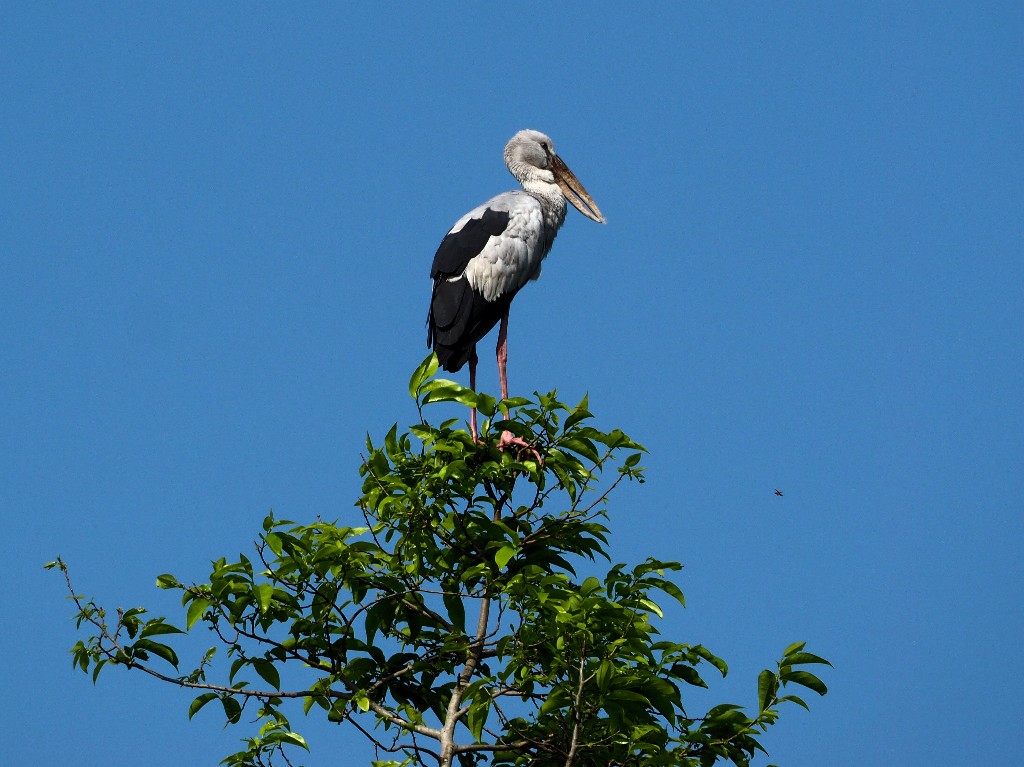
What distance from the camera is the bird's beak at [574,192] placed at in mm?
12180

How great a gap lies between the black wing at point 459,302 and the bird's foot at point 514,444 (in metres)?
2.35

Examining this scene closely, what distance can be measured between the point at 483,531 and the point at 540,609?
0.71 meters

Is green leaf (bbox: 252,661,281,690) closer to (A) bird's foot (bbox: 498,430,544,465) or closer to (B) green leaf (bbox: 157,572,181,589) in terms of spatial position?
(B) green leaf (bbox: 157,572,181,589)

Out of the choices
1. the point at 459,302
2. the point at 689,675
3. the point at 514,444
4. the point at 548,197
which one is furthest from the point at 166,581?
the point at 548,197

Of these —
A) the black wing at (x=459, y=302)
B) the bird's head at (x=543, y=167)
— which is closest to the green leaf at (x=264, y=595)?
the black wing at (x=459, y=302)

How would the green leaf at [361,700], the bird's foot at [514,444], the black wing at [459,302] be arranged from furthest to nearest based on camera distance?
the black wing at [459,302] → the bird's foot at [514,444] → the green leaf at [361,700]

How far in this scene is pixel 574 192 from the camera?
12.2 meters

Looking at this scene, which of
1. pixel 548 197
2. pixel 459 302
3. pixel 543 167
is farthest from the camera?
pixel 543 167

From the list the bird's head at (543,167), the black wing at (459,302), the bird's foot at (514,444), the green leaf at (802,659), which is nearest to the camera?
the green leaf at (802,659)

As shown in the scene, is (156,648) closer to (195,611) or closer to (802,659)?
(195,611)

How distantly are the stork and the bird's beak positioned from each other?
2.09 feet

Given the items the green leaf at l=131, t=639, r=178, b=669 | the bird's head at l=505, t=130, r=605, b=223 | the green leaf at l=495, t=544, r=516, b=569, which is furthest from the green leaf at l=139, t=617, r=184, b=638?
the bird's head at l=505, t=130, r=605, b=223

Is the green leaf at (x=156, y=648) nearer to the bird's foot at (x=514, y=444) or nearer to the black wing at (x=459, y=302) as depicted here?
the bird's foot at (x=514, y=444)

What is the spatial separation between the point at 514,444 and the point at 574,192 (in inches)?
191
